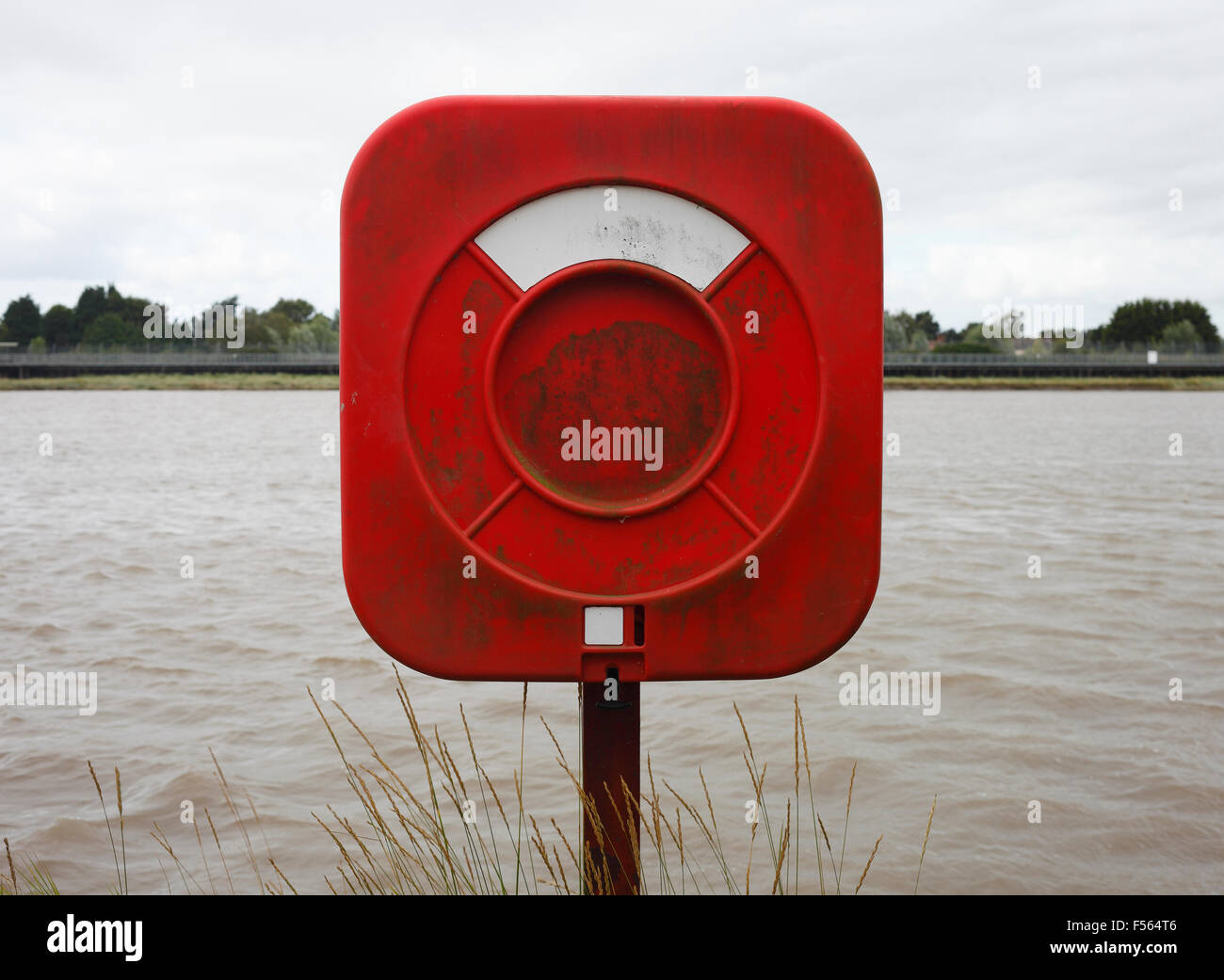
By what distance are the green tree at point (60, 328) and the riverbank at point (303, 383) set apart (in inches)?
802

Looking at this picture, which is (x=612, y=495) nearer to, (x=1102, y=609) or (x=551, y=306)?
(x=551, y=306)

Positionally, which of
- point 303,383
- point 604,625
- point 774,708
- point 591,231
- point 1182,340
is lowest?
point 774,708

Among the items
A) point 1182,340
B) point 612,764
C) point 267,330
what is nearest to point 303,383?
point 267,330

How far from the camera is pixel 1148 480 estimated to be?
12516 millimetres

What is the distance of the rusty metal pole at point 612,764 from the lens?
1.52 meters

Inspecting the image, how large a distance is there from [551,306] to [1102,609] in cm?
534

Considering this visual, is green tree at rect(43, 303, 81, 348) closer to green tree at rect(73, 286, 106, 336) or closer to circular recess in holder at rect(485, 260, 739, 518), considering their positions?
green tree at rect(73, 286, 106, 336)

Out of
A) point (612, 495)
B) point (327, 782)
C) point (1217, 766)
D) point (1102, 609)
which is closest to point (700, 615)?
point (612, 495)

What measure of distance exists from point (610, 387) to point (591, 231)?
7.4 inches

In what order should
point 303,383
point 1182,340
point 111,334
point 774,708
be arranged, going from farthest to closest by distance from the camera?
1. point 111,334
2. point 1182,340
3. point 303,383
4. point 774,708

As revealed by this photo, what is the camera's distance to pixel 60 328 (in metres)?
74.1

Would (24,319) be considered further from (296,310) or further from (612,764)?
(612,764)

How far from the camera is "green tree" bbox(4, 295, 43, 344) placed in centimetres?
7362

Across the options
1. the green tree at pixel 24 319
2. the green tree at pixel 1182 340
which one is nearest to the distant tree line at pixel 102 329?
the green tree at pixel 24 319
